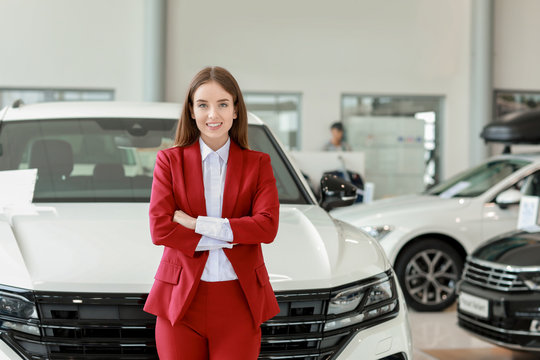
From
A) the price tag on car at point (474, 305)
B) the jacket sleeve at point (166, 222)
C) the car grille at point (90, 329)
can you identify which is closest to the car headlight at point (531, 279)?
the price tag on car at point (474, 305)

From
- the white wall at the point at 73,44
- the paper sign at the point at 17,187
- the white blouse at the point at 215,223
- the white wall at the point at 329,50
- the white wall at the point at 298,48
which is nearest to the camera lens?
the white blouse at the point at 215,223

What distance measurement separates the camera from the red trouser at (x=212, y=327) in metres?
1.94

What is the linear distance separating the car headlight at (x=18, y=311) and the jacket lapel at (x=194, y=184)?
23.4 inches

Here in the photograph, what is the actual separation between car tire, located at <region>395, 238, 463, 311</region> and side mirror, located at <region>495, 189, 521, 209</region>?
2.09ft

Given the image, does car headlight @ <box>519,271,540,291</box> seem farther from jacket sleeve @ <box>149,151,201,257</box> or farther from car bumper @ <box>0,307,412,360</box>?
jacket sleeve @ <box>149,151,201,257</box>

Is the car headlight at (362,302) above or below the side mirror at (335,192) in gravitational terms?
below

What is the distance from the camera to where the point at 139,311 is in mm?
2162

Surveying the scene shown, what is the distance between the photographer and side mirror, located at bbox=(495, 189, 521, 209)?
262 inches

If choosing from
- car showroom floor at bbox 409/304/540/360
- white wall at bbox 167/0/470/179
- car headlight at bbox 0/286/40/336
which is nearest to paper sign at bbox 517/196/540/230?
car showroom floor at bbox 409/304/540/360

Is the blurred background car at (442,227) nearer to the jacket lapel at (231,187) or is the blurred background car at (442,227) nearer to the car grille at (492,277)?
the car grille at (492,277)

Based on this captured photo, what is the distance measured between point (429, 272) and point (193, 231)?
512 centimetres

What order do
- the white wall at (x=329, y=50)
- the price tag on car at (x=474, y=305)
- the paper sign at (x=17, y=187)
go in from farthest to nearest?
1. the white wall at (x=329, y=50)
2. the price tag on car at (x=474, y=305)
3. the paper sign at (x=17, y=187)

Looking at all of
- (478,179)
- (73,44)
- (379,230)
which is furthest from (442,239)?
(73,44)

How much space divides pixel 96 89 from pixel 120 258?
1078cm
